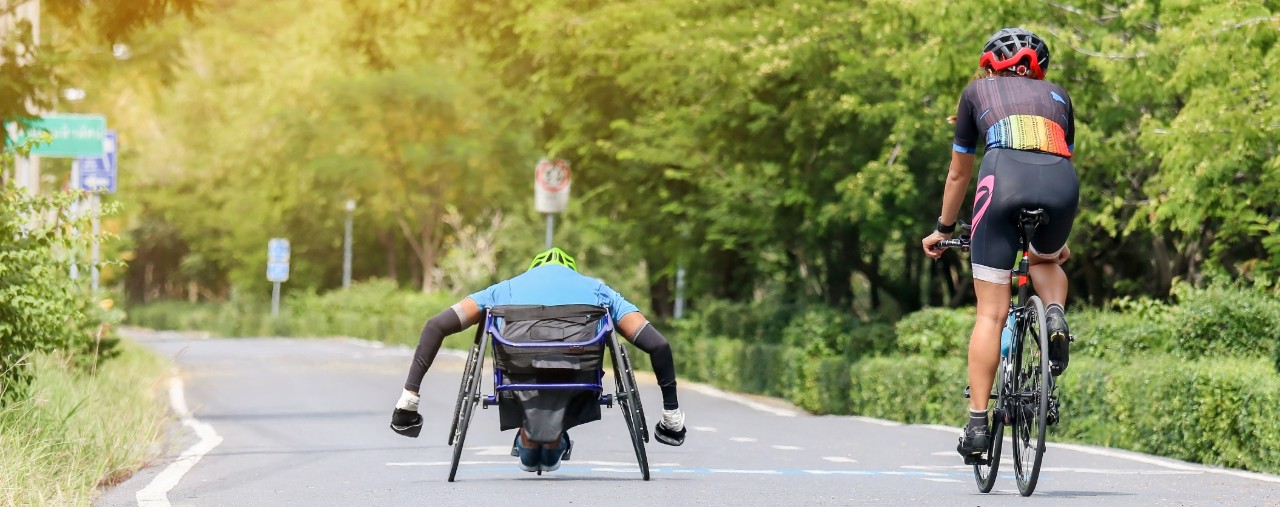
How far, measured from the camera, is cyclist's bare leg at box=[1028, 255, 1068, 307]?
797 cm

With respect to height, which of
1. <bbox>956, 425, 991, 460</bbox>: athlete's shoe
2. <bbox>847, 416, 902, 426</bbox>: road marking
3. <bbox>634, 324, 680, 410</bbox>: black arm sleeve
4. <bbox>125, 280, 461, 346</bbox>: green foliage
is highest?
<bbox>634, 324, 680, 410</bbox>: black arm sleeve

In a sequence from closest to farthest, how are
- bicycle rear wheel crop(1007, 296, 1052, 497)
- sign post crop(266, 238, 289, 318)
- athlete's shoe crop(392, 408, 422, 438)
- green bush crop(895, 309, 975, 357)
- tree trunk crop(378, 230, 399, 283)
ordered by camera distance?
bicycle rear wheel crop(1007, 296, 1052, 497)
athlete's shoe crop(392, 408, 422, 438)
green bush crop(895, 309, 975, 357)
sign post crop(266, 238, 289, 318)
tree trunk crop(378, 230, 399, 283)

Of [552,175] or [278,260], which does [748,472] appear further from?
[278,260]

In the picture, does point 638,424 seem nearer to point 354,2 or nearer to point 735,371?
point 735,371

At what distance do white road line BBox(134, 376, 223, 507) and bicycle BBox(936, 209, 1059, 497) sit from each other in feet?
11.6

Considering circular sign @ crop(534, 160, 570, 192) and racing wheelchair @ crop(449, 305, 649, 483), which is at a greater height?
circular sign @ crop(534, 160, 570, 192)

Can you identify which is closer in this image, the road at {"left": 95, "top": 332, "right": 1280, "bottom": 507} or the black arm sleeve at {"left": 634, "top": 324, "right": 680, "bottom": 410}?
the road at {"left": 95, "top": 332, "right": 1280, "bottom": 507}

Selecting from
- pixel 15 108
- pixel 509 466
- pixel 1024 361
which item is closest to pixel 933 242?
pixel 1024 361

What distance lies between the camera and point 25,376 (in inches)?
450

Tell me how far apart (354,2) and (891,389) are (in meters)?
13.4

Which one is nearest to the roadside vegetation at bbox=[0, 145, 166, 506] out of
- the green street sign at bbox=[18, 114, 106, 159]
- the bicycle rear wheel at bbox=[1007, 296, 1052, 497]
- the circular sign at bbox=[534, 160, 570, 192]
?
the bicycle rear wheel at bbox=[1007, 296, 1052, 497]

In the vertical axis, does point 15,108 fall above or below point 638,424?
above

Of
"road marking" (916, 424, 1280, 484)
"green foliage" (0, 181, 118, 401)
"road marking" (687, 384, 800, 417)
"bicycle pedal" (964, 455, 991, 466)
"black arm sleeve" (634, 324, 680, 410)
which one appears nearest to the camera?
"bicycle pedal" (964, 455, 991, 466)

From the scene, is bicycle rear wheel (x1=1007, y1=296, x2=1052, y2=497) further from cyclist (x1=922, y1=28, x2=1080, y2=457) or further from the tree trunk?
the tree trunk
